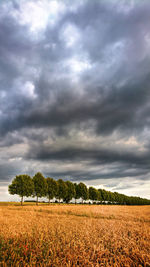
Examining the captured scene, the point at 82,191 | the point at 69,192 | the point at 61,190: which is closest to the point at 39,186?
the point at 61,190

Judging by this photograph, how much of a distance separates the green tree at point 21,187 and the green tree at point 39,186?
8.90 ft

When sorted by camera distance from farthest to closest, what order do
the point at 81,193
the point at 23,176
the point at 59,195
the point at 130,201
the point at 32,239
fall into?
the point at 130,201 < the point at 81,193 < the point at 59,195 < the point at 23,176 < the point at 32,239

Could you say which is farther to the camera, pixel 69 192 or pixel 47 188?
pixel 69 192

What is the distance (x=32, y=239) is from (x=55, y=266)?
250cm

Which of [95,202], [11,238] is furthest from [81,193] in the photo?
[11,238]

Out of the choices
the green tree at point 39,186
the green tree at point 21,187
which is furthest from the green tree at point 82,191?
the green tree at point 21,187

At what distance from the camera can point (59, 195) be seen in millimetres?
64000

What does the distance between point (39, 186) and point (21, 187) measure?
7451 mm

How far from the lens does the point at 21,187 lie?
1874 inches

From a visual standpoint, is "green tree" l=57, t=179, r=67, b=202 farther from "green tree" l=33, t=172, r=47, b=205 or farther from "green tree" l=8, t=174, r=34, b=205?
"green tree" l=8, t=174, r=34, b=205

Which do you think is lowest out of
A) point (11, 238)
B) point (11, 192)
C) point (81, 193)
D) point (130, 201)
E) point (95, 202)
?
point (130, 201)

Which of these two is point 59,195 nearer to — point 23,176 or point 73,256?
point 23,176

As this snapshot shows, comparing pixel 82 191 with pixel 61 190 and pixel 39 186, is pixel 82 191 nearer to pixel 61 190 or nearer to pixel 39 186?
pixel 61 190

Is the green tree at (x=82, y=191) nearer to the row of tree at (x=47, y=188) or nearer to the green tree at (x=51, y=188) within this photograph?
the row of tree at (x=47, y=188)
